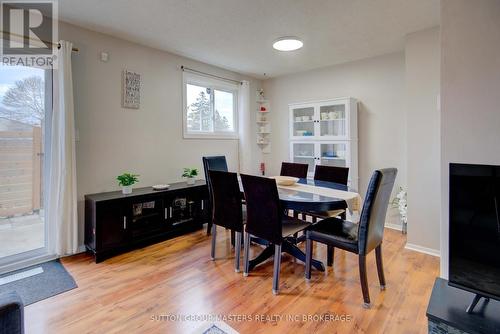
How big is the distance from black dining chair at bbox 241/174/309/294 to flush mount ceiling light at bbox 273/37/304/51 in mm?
1759

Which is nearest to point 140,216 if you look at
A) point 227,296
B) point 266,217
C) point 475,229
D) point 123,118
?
point 123,118

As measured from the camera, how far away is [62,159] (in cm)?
262

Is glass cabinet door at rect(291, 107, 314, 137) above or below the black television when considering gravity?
above

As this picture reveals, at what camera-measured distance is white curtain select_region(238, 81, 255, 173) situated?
183 inches

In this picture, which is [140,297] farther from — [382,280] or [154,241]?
[382,280]

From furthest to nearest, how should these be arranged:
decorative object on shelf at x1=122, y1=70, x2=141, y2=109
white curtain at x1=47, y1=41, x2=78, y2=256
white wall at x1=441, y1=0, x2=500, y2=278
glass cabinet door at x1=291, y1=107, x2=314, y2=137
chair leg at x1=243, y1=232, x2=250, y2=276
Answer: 1. glass cabinet door at x1=291, y1=107, x2=314, y2=137
2. decorative object on shelf at x1=122, y1=70, x2=141, y2=109
3. white curtain at x1=47, y1=41, x2=78, y2=256
4. chair leg at x1=243, y1=232, x2=250, y2=276
5. white wall at x1=441, y1=0, x2=500, y2=278

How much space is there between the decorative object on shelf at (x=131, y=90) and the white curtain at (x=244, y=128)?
71.8 inches

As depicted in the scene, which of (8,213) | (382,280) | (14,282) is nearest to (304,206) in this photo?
(382,280)

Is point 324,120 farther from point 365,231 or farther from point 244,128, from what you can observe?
point 365,231

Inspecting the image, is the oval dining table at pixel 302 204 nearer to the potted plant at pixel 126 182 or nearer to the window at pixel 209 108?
the potted plant at pixel 126 182

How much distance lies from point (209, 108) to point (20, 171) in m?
2.57

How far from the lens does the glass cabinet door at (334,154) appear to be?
3.88 metres

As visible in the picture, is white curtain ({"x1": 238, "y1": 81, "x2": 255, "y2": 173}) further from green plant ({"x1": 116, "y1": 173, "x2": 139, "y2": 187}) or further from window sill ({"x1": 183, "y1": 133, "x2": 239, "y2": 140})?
green plant ({"x1": 116, "y1": 173, "x2": 139, "y2": 187})

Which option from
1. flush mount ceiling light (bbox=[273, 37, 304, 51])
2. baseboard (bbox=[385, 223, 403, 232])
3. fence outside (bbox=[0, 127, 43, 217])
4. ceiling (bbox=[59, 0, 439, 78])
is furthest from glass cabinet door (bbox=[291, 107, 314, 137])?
fence outside (bbox=[0, 127, 43, 217])
